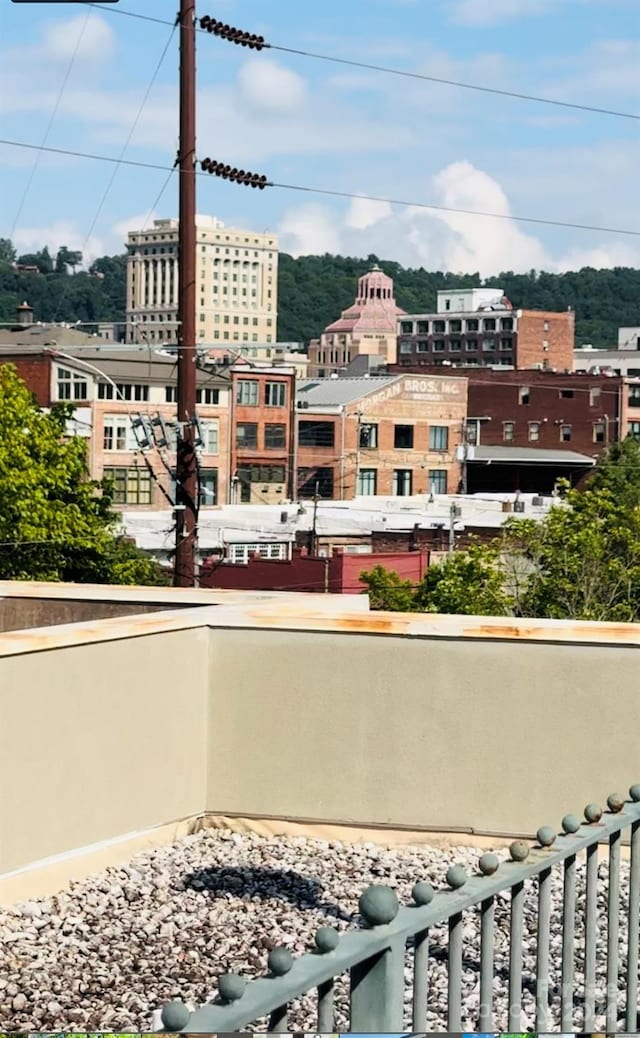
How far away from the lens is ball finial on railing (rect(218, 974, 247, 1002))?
216 cm

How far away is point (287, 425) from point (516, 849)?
87.1 metres

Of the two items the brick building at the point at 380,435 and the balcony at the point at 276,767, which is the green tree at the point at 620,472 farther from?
the balcony at the point at 276,767

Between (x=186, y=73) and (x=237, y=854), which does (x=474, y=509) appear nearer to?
(x=186, y=73)

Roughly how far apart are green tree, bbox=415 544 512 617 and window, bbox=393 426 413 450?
58.8 m

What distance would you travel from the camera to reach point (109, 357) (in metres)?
83.6

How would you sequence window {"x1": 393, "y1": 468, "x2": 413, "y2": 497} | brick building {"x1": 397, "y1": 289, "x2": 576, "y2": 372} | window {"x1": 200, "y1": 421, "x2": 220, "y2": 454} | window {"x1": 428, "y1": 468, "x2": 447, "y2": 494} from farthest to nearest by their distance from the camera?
brick building {"x1": 397, "y1": 289, "x2": 576, "y2": 372}, window {"x1": 428, "y1": 468, "x2": 447, "y2": 494}, window {"x1": 393, "y1": 468, "x2": 413, "y2": 497}, window {"x1": 200, "y1": 421, "x2": 220, "y2": 454}

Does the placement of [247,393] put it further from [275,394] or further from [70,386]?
[70,386]

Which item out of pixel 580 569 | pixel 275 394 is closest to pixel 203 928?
pixel 580 569

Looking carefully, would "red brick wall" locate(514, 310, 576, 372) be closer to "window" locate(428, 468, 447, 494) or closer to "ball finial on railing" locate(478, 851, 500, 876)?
"window" locate(428, 468, 447, 494)

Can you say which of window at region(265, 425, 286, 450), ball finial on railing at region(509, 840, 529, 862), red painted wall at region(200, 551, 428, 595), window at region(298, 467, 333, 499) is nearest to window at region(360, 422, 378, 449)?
window at region(298, 467, 333, 499)

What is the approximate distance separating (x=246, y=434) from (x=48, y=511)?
53.8 m

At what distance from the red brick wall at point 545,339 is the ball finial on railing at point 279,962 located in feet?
488

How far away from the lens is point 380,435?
9488 centimetres

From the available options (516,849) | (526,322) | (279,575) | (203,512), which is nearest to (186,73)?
(516,849)
